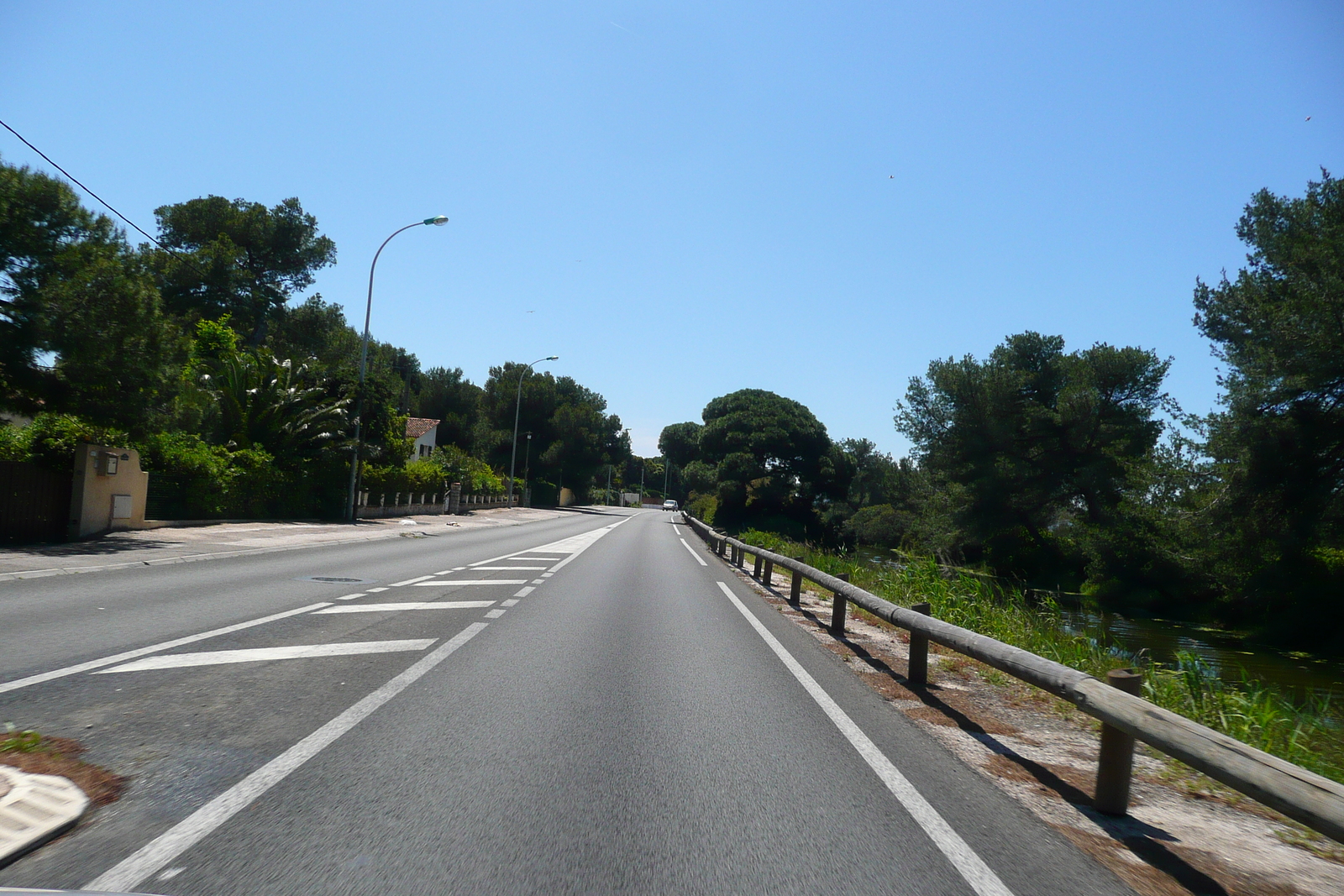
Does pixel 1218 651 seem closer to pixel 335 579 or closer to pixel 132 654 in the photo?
pixel 335 579

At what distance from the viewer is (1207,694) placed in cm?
718

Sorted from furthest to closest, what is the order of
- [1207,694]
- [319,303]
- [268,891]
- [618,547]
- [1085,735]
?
[319,303], [618,547], [1207,694], [1085,735], [268,891]

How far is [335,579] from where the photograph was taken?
1377 centimetres

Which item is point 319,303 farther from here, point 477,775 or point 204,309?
point 477,775

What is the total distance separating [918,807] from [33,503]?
19.4 meters

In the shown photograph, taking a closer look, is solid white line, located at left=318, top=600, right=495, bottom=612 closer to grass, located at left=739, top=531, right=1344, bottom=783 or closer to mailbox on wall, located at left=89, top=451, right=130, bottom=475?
grass, located at left=739, top=531, right=1344, bottom=783

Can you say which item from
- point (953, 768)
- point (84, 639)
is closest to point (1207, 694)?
point (953, 768)

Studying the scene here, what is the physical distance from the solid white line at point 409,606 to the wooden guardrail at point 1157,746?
6.47 metres

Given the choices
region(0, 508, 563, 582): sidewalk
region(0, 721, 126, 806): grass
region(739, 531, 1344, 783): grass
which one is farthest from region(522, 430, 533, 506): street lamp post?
region(0, 721, 126, 806): grass

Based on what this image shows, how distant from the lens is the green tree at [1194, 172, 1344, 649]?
1889 centimetres

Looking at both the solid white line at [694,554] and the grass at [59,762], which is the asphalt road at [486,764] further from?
the solid white line at [694,554]

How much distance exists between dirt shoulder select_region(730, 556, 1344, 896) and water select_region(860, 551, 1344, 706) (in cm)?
658

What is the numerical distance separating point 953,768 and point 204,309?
2189 inches

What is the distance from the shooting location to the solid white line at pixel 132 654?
18.9 feet
